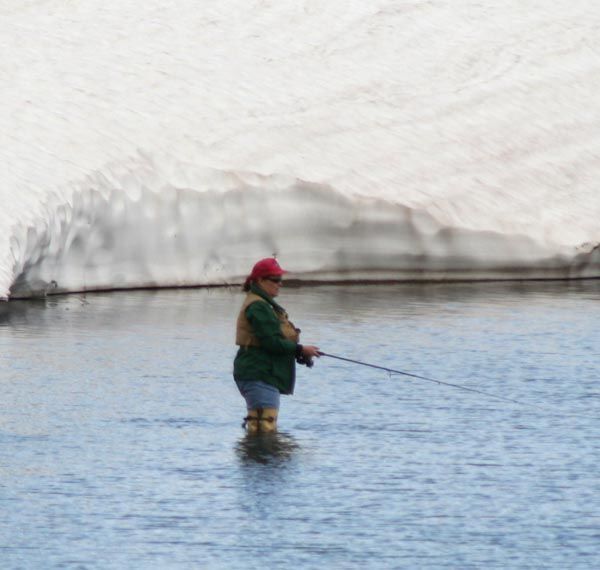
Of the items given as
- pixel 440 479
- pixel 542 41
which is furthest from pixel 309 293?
pixel 440 479

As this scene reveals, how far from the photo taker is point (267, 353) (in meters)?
9.48

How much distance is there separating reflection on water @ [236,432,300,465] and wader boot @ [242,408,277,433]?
0.11 feet

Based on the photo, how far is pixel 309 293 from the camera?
18.0m

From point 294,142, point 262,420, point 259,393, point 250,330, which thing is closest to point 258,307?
point 250,330

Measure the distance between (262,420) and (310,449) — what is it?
0.39m

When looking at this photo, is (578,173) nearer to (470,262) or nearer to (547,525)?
(470,262)

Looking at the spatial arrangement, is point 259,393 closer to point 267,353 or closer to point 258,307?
point 267,353

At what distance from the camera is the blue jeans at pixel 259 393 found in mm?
9453

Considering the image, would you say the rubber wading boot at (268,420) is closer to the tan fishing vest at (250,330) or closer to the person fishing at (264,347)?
the person fishing at (264,347)

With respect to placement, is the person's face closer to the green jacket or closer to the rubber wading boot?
the green jacket

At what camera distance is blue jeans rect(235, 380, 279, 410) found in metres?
9.45

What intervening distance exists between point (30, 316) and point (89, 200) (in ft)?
8.12

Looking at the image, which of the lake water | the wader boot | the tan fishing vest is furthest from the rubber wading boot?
the tan fishing vest

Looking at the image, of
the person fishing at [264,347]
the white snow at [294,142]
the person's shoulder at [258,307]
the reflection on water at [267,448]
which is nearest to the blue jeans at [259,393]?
the person fishing at [264,347]
